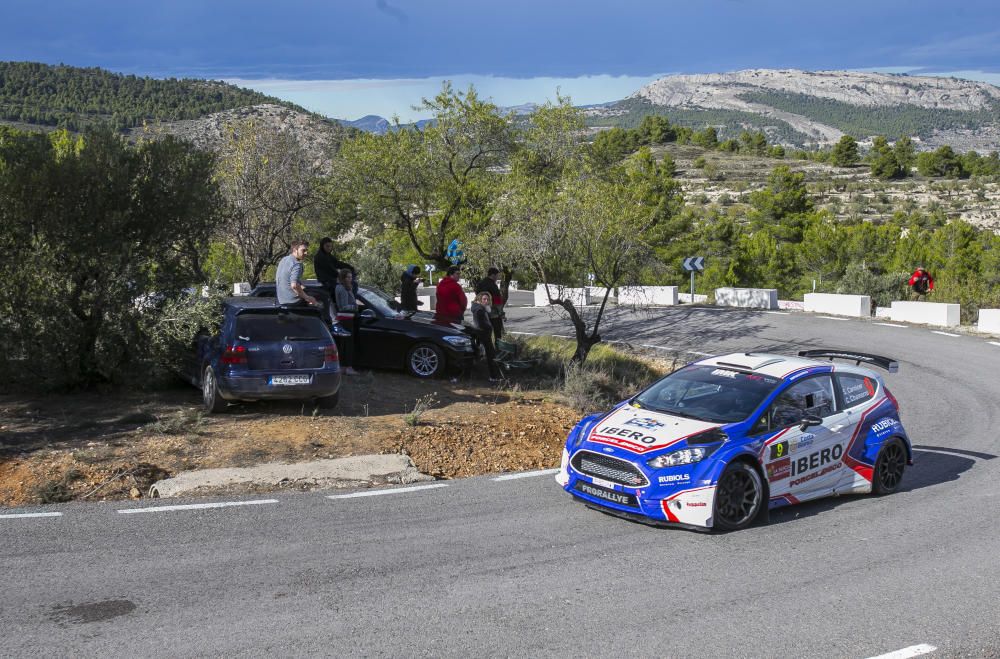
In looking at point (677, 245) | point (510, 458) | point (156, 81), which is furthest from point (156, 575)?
point (156, 81)

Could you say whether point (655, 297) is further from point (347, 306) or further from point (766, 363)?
point (766, 363)

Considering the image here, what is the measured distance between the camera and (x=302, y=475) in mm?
9672

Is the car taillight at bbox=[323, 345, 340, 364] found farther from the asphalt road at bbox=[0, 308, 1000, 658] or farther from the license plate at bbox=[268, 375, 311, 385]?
the asphalt road at bbox=[0, 308, 1000, 658]

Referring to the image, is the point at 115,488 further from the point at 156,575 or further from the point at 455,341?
the point at 455,341

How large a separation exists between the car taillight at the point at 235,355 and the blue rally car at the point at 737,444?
4.84m

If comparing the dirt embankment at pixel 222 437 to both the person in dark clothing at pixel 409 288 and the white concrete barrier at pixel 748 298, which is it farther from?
the white concrete barrier at pixel 748 298

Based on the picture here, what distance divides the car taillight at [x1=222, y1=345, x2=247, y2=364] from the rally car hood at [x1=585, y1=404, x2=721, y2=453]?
5.06m

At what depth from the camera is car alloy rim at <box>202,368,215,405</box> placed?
39.0 ft

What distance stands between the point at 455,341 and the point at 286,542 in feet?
29.1

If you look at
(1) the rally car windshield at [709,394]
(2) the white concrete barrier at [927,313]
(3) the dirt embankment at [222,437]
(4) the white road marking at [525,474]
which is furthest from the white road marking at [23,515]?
(2) the white concrete barrier at [927,313]

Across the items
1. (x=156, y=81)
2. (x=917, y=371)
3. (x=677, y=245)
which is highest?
(x=156, y=81)

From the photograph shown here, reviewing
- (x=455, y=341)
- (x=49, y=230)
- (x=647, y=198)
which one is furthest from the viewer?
(x=647, y=198)

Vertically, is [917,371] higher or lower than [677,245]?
lower

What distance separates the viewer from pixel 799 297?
41344mm
